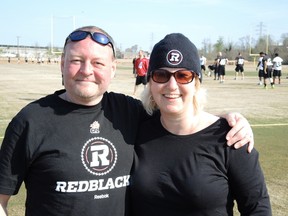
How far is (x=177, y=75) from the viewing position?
238 centimetres

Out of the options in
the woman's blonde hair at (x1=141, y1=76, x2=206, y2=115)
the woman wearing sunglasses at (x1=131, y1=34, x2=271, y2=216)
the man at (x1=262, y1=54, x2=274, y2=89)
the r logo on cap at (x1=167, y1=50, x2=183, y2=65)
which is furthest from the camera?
the man at (x1=262, y1=54, x2=274, y2=89)

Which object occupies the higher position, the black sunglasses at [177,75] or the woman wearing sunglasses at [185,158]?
the black sunglasses at [177,75]

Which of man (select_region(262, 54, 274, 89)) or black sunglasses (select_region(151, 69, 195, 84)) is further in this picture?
man (select_region(262, 54, 274, 89))

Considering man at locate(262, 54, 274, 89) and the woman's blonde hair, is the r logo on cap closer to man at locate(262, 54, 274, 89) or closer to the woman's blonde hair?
the woman's blonde hair

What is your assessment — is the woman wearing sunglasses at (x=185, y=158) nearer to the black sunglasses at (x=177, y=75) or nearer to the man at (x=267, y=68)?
the black sunglasses at (x=177, y=75)

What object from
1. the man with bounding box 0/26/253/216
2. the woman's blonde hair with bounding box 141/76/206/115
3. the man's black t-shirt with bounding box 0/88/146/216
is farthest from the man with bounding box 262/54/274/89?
A: the man's black t-shirt with bounding box 0/88/146/216

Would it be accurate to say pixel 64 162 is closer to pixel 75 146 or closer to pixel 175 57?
pixel 75 146

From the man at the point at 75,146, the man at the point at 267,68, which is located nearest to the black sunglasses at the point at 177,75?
the man at the point at 75,146

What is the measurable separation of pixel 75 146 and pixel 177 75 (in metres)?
0.75

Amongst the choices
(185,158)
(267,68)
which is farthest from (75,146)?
(267,68)

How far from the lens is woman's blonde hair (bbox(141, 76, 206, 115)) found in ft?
8.20

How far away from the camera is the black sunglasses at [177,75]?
93.4 inches

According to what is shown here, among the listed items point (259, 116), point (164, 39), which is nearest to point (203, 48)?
point (259, 116)

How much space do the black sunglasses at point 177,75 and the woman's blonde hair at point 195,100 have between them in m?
0.09
